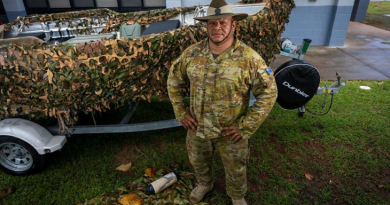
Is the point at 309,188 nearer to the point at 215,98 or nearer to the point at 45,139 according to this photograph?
the point at 215,98

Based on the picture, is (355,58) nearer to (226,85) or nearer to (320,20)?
(320,20)

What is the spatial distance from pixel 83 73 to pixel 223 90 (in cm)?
151

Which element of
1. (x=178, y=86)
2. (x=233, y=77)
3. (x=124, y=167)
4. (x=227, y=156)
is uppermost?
(x=233, y=77)

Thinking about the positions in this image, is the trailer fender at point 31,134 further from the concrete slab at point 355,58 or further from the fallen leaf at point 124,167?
the concrete slab at point 355,58

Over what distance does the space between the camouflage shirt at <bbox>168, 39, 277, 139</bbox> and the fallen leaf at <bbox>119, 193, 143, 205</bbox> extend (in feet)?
3.68

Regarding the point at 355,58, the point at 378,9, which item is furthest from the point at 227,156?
the point at 378,9

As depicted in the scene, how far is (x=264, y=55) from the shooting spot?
12.3 feet

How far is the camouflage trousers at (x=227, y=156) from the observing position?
2197mm

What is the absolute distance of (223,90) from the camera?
77.0 inches

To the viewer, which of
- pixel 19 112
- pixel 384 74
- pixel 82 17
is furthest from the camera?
pixel 384 74

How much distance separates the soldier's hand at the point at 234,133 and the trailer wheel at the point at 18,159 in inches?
91.2

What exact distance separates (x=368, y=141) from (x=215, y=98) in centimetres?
289

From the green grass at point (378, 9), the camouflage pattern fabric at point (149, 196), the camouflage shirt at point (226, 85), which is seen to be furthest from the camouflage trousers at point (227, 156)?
the green grass at point (378, 9)

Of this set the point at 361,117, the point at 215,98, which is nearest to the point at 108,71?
the point at 215,98
